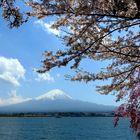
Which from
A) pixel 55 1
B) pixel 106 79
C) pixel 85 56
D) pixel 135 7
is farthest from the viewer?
pixel 106 79

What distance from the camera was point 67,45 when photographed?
1447cm

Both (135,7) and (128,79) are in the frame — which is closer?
(135,7)

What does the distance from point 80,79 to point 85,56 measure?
73.1 inches

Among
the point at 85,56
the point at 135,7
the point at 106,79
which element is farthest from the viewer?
the point at 106,79

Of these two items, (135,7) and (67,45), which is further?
(67,45)

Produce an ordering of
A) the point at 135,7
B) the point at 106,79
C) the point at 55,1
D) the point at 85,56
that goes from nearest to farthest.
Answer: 1. the point at 135,7
2. the point at 55,1
3. the point at 85,56
4. the point at 106,79

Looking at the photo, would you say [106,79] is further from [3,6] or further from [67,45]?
[3,6]

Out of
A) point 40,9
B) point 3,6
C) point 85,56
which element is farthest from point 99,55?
point 3,6

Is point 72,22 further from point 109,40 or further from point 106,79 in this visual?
point 106,79

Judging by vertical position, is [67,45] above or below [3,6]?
below

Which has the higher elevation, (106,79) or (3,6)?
(3,6)

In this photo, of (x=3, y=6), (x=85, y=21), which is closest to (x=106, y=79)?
(x=85, y=21)

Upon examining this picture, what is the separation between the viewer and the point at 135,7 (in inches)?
516

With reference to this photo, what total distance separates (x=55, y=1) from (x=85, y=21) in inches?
44.7
